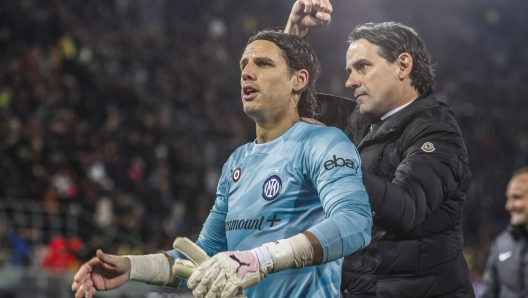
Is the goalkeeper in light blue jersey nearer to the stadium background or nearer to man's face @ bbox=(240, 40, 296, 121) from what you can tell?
man's face @ bbox=(240, 40, 296, 121)

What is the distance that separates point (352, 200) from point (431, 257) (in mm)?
1139

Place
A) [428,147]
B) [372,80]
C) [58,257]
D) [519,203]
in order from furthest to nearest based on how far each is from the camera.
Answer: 1. [58,257]
2. [519,203]
3. [372,80]
4. [428,147]

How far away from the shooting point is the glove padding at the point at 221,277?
6.81 ft

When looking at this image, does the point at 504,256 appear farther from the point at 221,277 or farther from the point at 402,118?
the point at 221,277

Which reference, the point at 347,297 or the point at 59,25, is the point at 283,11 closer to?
the point at 59,25

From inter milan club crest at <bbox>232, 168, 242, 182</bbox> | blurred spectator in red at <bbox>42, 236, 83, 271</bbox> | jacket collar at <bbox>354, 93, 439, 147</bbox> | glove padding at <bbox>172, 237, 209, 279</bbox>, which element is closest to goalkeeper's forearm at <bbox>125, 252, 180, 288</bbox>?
inter milan club crest at <bbox>232, 168, 242, 182</bbox>

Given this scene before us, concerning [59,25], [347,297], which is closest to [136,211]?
[59,25]

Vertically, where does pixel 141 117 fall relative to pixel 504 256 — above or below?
above

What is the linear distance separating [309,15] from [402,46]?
55 centimetres

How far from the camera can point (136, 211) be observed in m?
11.3

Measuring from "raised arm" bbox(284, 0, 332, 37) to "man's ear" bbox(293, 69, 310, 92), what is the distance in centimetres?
80

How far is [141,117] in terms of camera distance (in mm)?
12555

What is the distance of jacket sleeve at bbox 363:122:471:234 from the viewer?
2.85m

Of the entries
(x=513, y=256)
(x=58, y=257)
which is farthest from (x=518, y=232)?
(x=58, y=257)
